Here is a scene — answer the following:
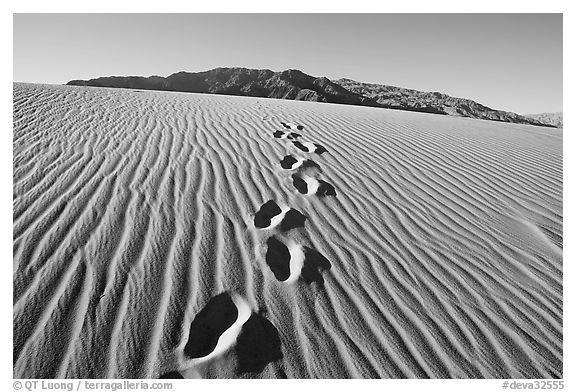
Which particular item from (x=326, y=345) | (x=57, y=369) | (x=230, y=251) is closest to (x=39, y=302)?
A: (x=57, y=369)

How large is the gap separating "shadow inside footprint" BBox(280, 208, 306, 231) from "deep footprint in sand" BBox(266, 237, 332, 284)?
21 centimetres

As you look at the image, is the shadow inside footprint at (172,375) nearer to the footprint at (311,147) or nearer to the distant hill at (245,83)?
the footprint at (311,147)

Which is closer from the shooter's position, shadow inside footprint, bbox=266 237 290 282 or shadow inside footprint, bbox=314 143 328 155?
shadow inside footprint, bbox=266 237 290 282

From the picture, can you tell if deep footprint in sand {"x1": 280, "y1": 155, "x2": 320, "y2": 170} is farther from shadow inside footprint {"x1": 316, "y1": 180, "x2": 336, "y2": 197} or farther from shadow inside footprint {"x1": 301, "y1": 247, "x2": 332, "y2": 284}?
shadow inside footprint {"x1": 301, "y1": 247, "x2": 332, "y2": 284}

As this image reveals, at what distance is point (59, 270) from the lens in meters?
2.10

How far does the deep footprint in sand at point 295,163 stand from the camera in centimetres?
410

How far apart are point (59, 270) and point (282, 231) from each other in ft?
5.25

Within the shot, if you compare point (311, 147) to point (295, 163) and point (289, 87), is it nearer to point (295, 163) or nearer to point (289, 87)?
point (295, 163)

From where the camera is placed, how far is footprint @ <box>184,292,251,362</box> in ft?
6.01

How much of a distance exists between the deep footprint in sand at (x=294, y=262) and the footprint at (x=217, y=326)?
374mm

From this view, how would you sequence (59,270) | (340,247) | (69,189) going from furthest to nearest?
(69,189) < (340,247) < (59,270)

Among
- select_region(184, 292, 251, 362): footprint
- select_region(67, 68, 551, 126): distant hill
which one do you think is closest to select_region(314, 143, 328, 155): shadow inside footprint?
select_region(184, 292, 251, 362): footprint

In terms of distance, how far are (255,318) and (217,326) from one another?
0.76 feet

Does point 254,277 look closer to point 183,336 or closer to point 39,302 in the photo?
point 183,336
